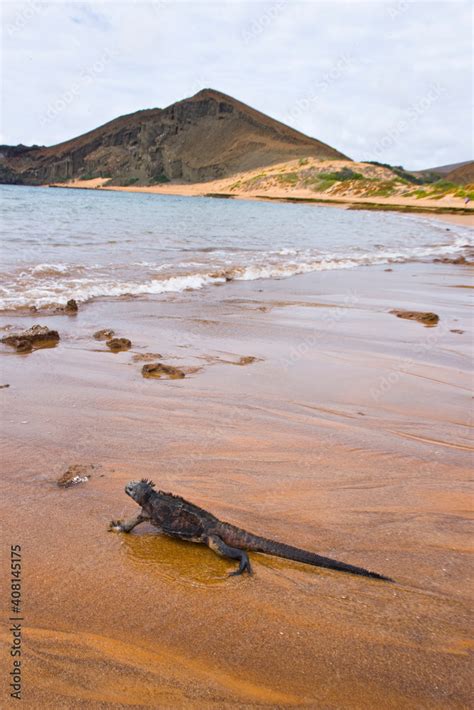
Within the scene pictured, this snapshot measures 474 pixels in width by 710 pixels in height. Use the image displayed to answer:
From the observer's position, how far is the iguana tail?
258cm

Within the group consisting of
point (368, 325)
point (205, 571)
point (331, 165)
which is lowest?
point (205, 571)

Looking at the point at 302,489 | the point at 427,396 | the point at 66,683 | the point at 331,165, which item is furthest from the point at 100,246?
the point at 331,165

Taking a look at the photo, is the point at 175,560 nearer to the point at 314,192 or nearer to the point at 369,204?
the point at 369,204

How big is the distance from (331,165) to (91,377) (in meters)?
87.4

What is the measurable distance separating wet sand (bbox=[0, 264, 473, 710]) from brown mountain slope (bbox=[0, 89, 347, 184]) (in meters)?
112

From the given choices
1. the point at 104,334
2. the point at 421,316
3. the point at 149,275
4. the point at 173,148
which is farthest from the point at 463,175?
the point at 104,334

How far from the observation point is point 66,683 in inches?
76.0

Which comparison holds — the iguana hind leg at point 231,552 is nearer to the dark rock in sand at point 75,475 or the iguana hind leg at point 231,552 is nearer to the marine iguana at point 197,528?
the marine iguana at point 197,528

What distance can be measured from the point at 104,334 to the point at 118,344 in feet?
2.10

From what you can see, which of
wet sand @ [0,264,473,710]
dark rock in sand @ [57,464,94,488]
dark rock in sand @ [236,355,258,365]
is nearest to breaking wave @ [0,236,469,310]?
wet sand @ [0,264,473,710]

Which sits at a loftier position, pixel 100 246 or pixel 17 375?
pixel 100 246

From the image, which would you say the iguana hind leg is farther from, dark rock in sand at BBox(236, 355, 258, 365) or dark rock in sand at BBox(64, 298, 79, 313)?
dark rock in sand at BBox(64, 298, 79, 313)

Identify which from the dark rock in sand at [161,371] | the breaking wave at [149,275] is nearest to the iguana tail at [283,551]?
the dark rock in sand at [161,371]

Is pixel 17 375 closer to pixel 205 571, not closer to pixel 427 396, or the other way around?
pixel 205 571
